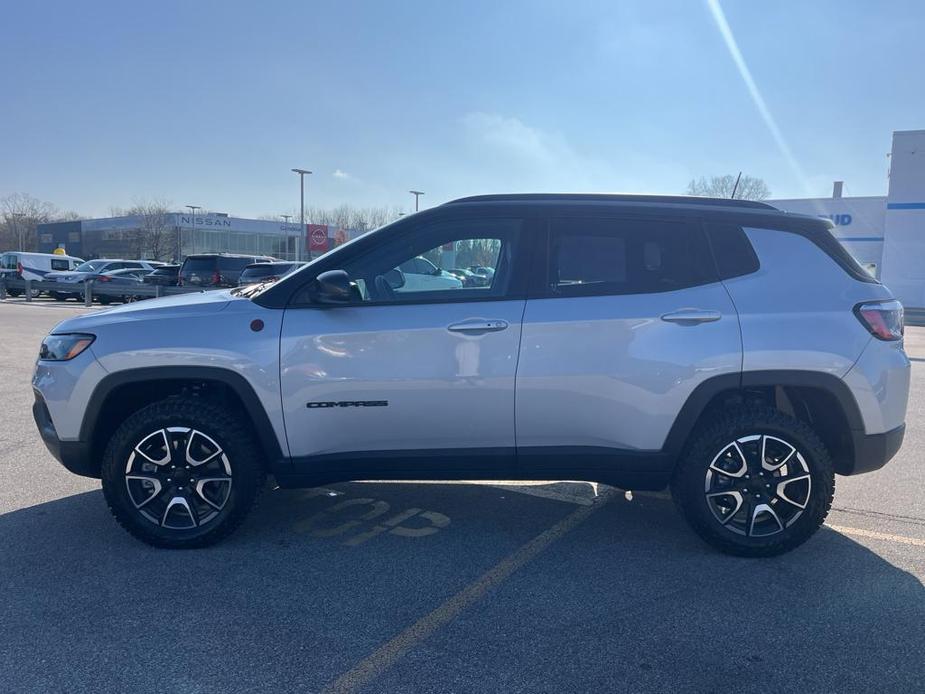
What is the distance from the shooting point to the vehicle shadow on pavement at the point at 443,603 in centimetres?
268

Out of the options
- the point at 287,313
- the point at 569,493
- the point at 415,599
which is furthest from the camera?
the point at 569,493

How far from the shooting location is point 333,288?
3.49 meters

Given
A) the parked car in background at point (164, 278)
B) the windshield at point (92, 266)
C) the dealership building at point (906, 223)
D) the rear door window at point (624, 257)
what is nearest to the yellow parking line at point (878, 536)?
the rear door window at point (624, 257)

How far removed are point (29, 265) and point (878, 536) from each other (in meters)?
33.8

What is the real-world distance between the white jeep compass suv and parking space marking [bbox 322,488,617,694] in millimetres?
475

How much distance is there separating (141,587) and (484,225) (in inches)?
100

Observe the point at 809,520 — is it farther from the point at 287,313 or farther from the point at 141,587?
the point at 141,587

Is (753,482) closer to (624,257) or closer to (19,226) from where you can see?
(624,257)

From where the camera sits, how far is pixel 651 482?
3.71 metres

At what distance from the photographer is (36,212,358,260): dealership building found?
2635 inches

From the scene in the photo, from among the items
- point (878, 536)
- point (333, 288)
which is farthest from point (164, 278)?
point (878, 536)

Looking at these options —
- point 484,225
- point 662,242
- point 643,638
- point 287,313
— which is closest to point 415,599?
point 643,638

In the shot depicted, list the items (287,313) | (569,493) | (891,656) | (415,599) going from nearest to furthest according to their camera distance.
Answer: (891,656) < (415,599) < (287,313) < (569,493)

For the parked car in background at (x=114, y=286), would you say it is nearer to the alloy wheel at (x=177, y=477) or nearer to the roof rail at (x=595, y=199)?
the alloy wheel at (x=177, y=477)
